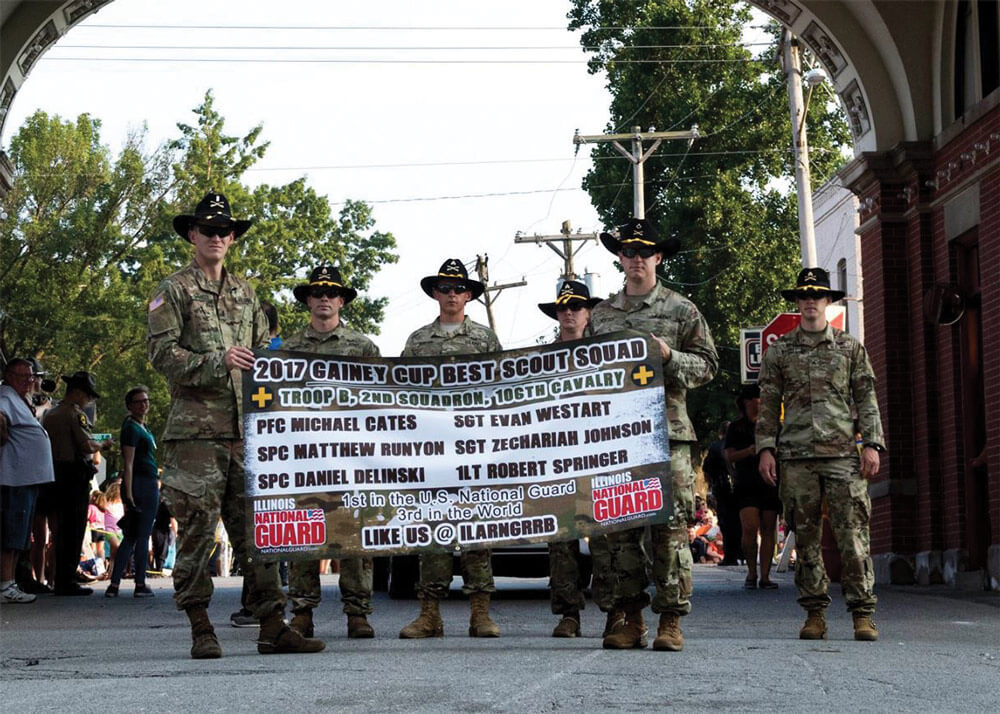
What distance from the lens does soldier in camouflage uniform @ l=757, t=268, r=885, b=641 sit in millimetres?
10594

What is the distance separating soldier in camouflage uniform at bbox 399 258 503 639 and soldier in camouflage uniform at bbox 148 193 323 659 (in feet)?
3.48

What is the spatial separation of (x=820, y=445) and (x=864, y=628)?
1.12 m

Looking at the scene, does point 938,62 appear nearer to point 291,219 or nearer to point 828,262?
point 828,262

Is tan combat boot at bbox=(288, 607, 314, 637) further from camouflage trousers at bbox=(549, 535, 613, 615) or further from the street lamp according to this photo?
the street lamp

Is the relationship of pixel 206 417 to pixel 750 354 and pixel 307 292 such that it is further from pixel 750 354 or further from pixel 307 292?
pixel 750 354

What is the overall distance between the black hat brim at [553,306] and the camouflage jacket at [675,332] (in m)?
1.08

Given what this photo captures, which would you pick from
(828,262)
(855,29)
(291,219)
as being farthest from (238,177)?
(855,29)

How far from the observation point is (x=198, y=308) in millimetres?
9469

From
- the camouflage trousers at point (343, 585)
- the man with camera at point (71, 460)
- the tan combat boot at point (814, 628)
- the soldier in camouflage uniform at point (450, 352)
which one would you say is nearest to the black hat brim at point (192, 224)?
the soldier in camouflage uniform at point (450, 352)

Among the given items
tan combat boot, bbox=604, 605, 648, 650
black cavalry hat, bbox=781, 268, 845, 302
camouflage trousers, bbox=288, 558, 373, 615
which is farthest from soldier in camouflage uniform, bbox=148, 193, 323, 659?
black cavalry hat, bbox=781, 268, 845, 302

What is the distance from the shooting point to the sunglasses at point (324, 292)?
419 inches

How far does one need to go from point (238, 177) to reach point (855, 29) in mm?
35060

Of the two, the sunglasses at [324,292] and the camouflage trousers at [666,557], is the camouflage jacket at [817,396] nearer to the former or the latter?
the camouflage trousers at [666,557]

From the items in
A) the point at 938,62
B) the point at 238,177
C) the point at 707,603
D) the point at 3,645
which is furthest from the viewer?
the point at 238,177
